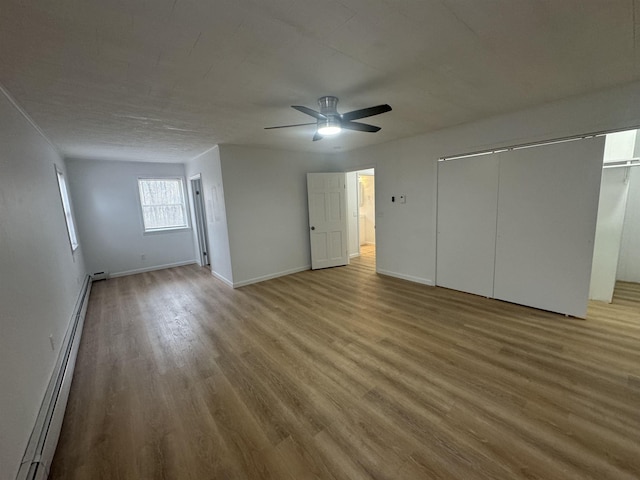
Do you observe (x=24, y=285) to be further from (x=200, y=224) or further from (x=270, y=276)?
(x=200, y=224)

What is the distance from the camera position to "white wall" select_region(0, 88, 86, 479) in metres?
1.40

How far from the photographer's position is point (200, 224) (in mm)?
6273

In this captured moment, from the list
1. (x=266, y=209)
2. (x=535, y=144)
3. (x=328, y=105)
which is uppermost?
(x=328, y=105)

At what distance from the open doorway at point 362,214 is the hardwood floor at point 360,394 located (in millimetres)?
3296

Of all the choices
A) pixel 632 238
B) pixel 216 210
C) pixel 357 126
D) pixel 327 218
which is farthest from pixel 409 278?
pixel 216 210

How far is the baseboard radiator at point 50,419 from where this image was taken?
1.40m

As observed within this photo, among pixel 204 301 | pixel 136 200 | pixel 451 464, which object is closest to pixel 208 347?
pixel 204 301

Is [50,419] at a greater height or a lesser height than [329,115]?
lesser

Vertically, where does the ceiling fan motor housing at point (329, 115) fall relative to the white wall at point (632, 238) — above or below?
above

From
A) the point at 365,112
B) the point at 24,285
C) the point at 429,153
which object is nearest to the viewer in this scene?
the point at 24,285

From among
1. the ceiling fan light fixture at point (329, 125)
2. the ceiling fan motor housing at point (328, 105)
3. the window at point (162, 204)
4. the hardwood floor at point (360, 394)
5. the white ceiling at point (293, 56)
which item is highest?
the white ceiling at point (293, 56)

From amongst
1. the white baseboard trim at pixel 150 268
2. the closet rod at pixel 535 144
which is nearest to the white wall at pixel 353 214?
the closet rod at pixel 535 144

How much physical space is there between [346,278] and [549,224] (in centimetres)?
306

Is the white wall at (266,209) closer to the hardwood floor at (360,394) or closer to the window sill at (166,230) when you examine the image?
the hardwood floor at (360,394)
